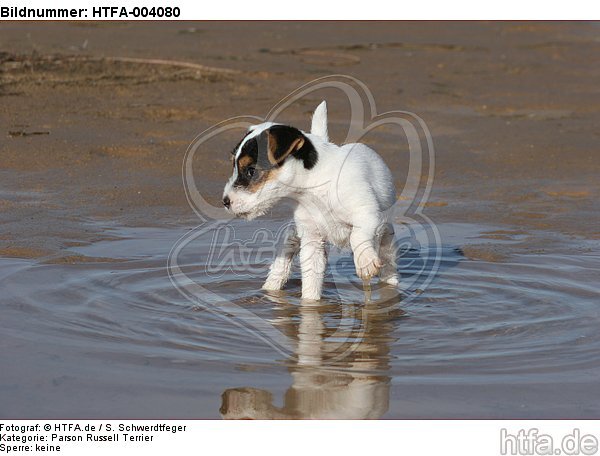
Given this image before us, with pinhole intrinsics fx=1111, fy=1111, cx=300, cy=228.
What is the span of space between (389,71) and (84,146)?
6255mm

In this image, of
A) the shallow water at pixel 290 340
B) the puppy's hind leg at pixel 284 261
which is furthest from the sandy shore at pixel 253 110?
the puppy's hind leg at pixel 284 261

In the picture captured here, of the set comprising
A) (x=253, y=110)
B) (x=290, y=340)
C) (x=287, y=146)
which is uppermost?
(x=253, y=110)

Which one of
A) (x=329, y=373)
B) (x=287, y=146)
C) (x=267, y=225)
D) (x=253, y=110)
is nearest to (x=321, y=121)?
(x=287, y=146)

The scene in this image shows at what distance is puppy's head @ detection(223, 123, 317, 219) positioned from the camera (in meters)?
6.83

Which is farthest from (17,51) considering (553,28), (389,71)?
(553,28)

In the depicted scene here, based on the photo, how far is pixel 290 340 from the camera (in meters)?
6.66

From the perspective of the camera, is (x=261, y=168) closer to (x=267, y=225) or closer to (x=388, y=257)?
(x=388, y=257)

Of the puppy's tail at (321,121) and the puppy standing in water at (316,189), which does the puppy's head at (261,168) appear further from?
the puppy's tail at (321,121)

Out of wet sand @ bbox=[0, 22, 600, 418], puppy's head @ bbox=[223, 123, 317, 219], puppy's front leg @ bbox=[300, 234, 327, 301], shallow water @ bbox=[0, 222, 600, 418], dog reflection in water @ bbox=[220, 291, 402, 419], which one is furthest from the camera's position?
puppy's front leg @ bbox=[300, 234, 327, 301]

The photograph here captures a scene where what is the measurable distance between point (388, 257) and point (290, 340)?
153 centimetres

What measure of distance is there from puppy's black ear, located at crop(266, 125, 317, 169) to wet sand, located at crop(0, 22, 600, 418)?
3.43 ft

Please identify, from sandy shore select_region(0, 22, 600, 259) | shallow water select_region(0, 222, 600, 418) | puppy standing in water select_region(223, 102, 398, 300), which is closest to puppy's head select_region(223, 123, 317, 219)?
puppy standing in water select_region(223, 102, 398, 300)

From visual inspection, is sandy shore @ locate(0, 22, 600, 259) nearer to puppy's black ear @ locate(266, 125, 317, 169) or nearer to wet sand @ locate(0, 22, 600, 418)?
wet sand @ locate(0, 22, 600, 418)

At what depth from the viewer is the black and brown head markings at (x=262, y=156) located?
684cm
